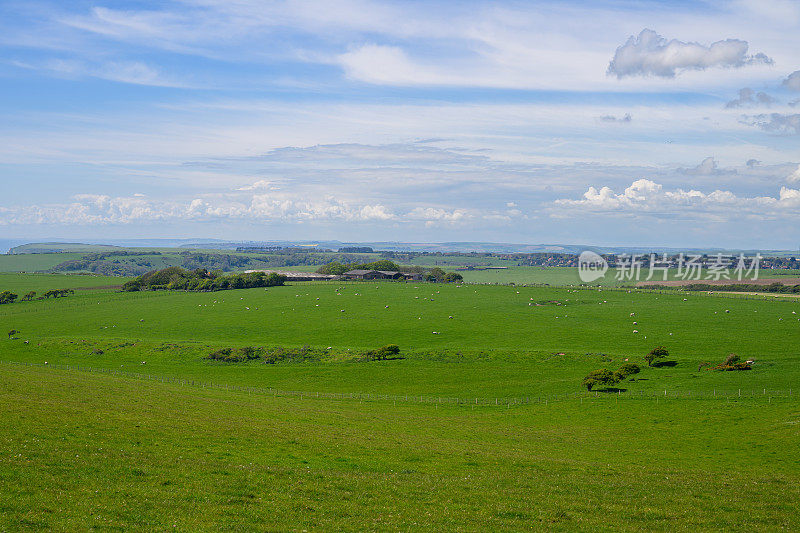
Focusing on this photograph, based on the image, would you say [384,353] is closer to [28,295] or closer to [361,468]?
[361,468]

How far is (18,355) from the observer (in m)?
84.4

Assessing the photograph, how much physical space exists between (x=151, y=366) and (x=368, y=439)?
189ft

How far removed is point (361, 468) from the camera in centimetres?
2612

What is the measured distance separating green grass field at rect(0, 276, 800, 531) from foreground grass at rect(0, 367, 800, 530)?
0.40ft

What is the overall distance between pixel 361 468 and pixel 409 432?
13465 mm

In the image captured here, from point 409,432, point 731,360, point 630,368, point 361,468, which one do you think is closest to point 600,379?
point 630,368

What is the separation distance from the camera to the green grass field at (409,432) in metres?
18.6

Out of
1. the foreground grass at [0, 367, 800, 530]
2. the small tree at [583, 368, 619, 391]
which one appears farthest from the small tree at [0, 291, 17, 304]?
the small tree at [583, 368, 619, 391]

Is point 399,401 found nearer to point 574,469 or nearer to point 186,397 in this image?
point 186,397

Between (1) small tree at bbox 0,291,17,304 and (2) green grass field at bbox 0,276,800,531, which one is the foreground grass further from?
(1) small tree at bbox 0,291,17,304

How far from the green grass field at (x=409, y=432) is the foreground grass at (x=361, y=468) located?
121mm

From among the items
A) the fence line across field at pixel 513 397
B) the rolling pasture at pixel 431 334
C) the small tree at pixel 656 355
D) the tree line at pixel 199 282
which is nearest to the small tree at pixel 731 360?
the rolling pasture at pixel 431 334

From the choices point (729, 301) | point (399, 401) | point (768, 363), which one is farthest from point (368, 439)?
point (729, 301)

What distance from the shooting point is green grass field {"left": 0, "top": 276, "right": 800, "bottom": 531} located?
18609 millimetres
